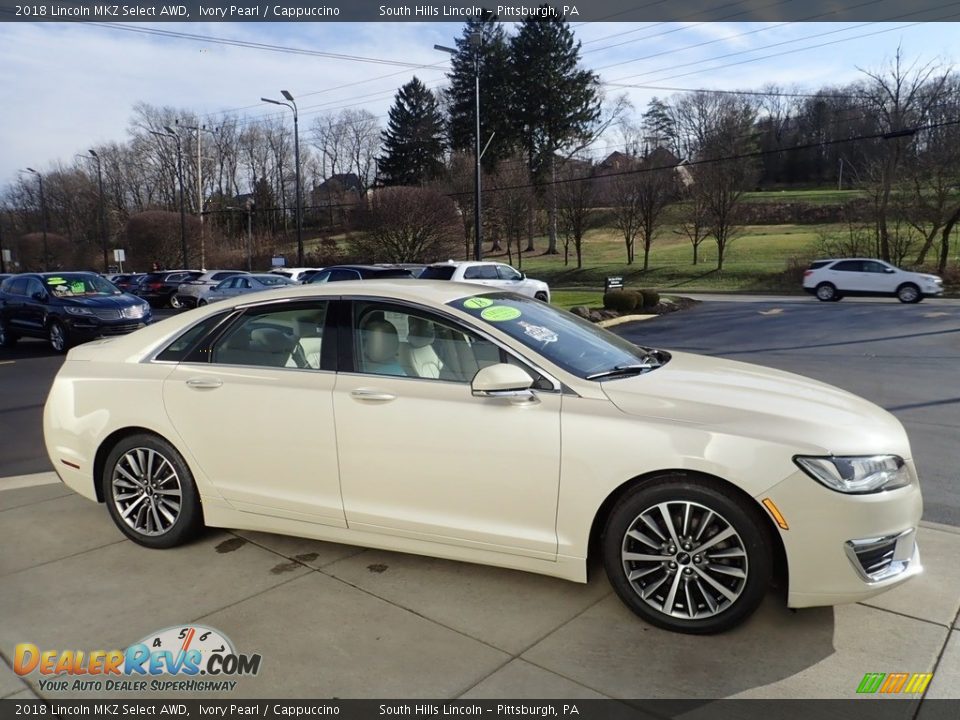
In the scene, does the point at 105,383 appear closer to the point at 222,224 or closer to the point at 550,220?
the point at 550,220

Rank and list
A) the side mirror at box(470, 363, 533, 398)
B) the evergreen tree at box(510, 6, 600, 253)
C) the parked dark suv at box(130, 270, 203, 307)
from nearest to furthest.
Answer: the side mirror at box(470, 363, 533, 398)
the parked dark suv at box(130, 270, 203, 307)
the evergreen tree at box(510, 6, 600, 253)

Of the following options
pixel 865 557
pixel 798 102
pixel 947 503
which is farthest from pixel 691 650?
pixel 798 102

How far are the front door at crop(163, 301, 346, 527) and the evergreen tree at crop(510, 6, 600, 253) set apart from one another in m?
53.3

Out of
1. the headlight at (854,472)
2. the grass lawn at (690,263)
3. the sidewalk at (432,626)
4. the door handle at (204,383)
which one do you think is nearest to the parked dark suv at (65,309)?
the sidewalk at (432,626)

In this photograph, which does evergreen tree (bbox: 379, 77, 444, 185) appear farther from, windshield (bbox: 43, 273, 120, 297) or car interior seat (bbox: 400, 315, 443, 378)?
car interior seat (bbox: 400, 315, 443, 378)

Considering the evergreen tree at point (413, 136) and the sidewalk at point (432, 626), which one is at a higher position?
the evergreen tree at point (413, 136)

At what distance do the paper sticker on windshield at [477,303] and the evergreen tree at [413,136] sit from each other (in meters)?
63.7

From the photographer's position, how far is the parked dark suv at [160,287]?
95.4 ft

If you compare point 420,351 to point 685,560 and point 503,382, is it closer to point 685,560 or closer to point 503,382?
point 503,382

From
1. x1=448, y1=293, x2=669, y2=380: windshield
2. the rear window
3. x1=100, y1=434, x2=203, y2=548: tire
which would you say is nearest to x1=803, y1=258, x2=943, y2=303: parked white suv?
the rear window

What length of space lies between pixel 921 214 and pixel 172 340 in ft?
128

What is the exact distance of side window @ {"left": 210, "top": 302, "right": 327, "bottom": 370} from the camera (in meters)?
3.77

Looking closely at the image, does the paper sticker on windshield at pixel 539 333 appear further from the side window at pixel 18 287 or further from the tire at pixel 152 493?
the side window at pixel 18 287

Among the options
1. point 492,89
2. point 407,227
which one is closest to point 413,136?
point 492,89
